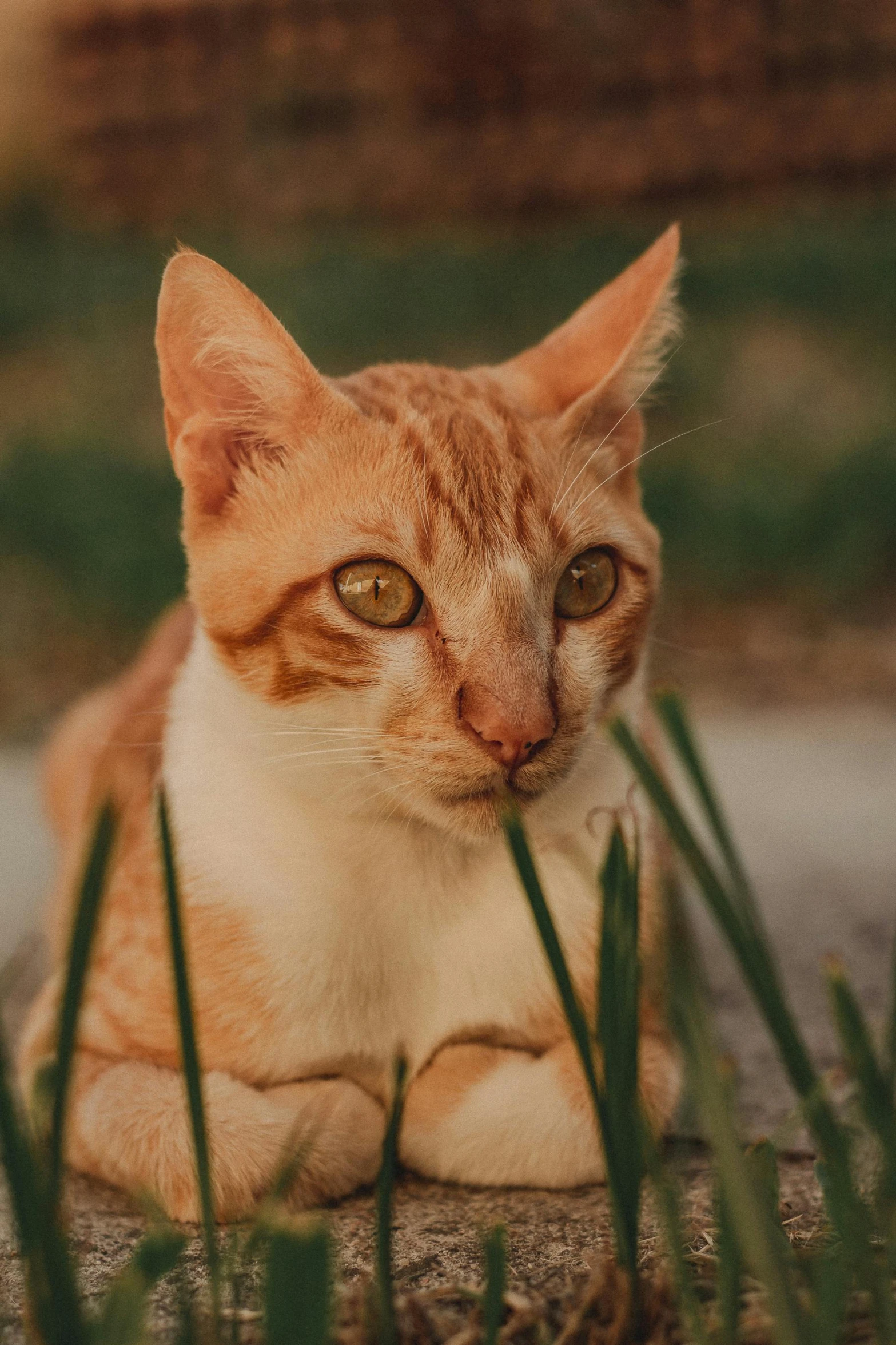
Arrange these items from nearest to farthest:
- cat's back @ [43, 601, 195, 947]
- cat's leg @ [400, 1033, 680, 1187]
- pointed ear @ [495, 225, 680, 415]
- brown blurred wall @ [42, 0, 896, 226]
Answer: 1. cat's leg @ [400, 1033, 680, 1187]
2. pointed ear @ [495, 225, 680, 415]
3. cat's back @ [43, 601, 195, 947]
4. brown blurred wall @ [42, 0, 896, 226]

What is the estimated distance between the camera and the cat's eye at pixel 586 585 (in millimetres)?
1242

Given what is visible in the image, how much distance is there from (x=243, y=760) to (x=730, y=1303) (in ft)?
2.28

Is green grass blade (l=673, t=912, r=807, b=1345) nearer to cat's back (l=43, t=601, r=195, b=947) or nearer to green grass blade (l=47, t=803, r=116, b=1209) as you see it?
green grass blade (l=47, t=803, r=116, b=1209)

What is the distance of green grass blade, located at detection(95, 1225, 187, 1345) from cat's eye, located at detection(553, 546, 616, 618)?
0.69 meters

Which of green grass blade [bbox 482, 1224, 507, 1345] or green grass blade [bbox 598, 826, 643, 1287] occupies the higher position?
green grass blade [bbox 598, 826, 643, 1287]

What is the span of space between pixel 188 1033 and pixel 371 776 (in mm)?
422

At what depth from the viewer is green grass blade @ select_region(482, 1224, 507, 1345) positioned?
76 cm

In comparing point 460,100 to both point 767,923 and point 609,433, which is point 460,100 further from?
point 609,433

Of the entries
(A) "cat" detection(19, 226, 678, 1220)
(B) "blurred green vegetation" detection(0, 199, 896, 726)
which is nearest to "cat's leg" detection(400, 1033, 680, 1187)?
(A) "cat" detection(19, 226, 678, 1220)

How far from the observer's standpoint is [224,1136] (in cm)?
113

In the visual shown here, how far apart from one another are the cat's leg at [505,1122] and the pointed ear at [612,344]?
69 centimetres

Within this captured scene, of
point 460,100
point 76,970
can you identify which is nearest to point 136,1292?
point 76,970

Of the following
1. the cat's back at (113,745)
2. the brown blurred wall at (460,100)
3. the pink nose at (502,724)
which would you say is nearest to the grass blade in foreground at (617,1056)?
the pink nose at (502,724)

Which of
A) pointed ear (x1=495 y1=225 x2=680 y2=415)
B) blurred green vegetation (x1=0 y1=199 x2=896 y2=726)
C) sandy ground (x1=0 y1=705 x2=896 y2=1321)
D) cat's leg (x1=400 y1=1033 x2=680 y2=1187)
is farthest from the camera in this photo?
blurred green vegetation (x1=0 y1=199 x2=896 y2=726)
